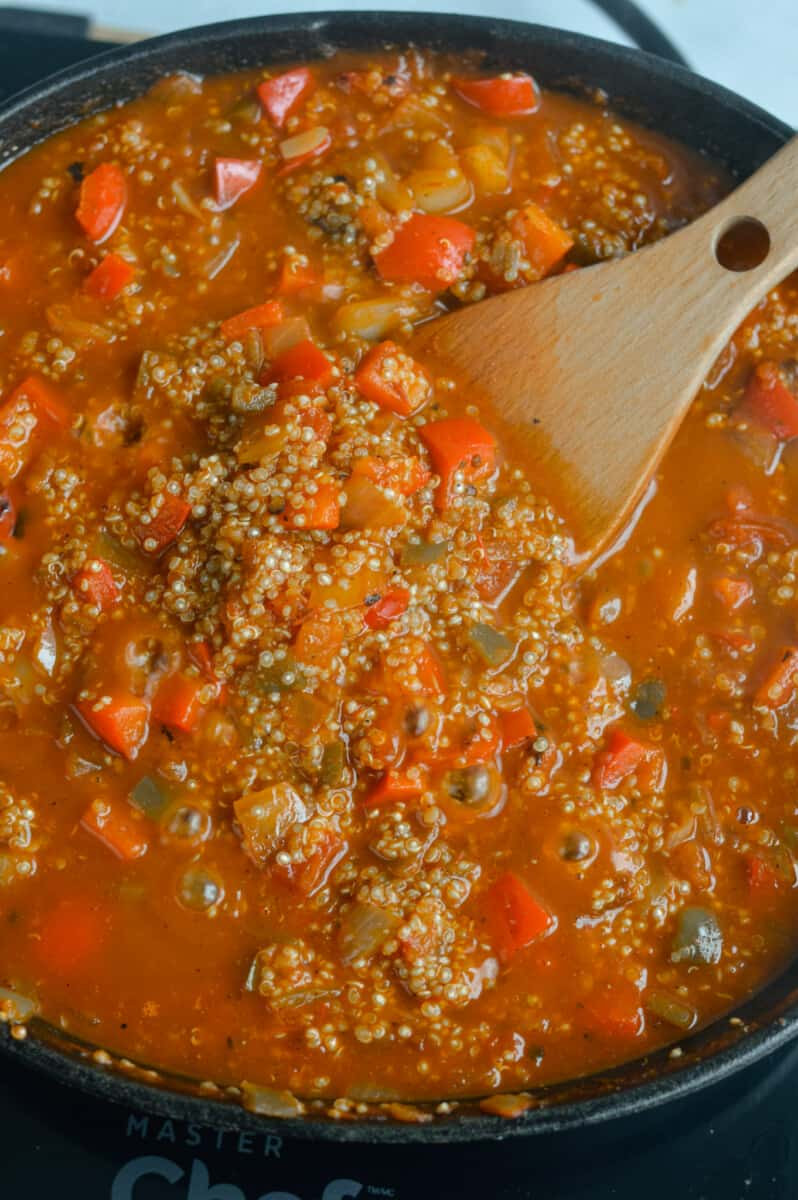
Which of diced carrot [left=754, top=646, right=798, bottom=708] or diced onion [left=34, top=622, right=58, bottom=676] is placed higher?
diced onion [left=34, top=622, right=58, bottom=676]

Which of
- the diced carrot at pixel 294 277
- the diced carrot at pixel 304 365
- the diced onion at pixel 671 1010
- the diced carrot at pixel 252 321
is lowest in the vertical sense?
the diced onion at pixel 671 1010

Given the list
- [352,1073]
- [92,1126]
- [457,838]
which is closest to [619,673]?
[457,838]

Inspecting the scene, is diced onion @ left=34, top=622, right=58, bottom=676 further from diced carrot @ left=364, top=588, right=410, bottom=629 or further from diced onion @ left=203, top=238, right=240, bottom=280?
diced onion @ left=203, top=238, right=240, bottom=280

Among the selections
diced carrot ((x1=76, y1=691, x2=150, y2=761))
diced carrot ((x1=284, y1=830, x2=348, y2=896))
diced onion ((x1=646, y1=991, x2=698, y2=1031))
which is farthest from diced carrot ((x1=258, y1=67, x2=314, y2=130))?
diced onion ((x1=646, y1=991, x2=698, y2=1031))

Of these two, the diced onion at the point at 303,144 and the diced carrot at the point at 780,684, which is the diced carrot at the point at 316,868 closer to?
the diced carrot at the point at 780,684

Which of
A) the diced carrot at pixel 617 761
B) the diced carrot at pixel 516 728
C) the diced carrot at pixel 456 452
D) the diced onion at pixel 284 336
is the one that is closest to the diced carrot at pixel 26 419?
the diced onion at pixel 284 336

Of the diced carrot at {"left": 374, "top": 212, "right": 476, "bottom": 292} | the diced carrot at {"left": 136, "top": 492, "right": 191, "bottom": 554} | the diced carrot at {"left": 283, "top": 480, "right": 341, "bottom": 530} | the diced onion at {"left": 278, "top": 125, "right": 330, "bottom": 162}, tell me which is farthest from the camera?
the diced onion at {"left": 278, "top": 125, "right": 330, "bottom": 162}

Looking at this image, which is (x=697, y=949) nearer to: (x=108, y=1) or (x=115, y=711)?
(x=115, y=711)
